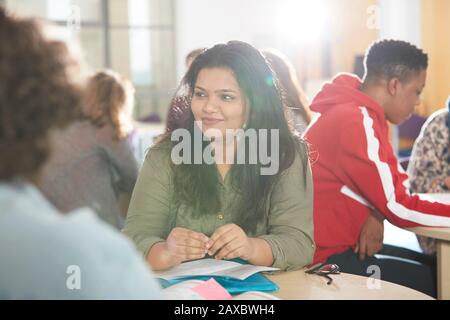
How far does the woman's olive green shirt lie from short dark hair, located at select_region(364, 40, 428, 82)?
791 millimetres

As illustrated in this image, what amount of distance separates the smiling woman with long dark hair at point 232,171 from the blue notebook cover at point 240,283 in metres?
0.25

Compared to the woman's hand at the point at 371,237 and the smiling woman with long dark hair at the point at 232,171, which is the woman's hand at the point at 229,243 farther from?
the woman's hand at the point at 371,237

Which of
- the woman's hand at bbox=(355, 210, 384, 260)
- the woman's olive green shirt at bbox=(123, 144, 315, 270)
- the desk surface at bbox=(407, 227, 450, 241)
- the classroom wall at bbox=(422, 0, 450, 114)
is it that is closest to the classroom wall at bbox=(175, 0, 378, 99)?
the classroom wall at bbox=(422, 0, 450, 114)

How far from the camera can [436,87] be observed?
24.5 feet

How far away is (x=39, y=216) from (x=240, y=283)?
66cm

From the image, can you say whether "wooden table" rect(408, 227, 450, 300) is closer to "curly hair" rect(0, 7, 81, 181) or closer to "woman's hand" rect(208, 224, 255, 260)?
"woman's hand" rect(208, 224, 255, 260)

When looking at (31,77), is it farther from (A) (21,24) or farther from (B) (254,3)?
(B) (254,3)

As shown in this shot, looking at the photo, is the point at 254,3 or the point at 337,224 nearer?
the point at 337,224

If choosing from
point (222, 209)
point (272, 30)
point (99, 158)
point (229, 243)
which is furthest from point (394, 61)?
point (272, 30)

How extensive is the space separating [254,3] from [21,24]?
24.9 ft

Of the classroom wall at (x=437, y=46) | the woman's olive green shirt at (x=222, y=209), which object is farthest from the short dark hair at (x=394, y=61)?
the classroom wall at (x=437, y=46)

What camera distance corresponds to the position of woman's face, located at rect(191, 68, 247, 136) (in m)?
1.86

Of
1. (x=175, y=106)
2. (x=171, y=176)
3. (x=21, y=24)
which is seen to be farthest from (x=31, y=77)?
(x=175, y=106)

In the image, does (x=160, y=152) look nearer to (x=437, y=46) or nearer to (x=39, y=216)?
(x=39, y=216)
